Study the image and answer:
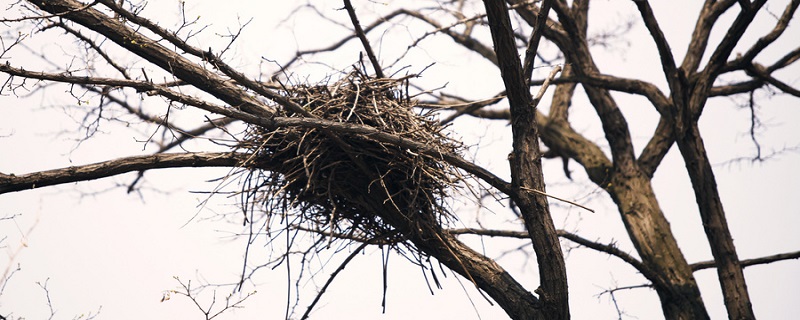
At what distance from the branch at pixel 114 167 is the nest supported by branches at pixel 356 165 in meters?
0.18

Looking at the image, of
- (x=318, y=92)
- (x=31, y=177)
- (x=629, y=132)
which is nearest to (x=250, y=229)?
(x=318, y=92)

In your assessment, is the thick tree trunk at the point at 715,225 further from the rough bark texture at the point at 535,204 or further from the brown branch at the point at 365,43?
the brown branch at the point at 365,43

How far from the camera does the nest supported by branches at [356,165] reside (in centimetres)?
383

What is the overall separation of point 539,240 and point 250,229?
1476 mm

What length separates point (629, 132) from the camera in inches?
284

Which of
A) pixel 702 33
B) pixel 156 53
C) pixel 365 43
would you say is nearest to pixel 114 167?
pixel 156 53

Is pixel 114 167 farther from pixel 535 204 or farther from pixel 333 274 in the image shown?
pixel 535 204

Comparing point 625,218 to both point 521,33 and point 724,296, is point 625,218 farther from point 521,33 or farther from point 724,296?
point 521,33

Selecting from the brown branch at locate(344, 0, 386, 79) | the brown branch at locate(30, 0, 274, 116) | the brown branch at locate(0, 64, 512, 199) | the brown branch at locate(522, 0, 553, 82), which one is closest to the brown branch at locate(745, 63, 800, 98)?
the brown branch at locate(522, 0, 553, 82)

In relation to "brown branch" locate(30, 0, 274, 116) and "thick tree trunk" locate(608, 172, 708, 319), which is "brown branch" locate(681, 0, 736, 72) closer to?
"thick tree trunk" locate(608, 172, 708, 319)

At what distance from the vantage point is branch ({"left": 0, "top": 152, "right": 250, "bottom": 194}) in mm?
3904

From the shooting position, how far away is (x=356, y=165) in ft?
12.9

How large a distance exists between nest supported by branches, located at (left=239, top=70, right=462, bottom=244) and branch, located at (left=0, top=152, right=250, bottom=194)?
18 centimetres

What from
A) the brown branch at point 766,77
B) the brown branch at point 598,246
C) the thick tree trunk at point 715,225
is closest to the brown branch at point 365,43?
the brown branch at point 598,246
